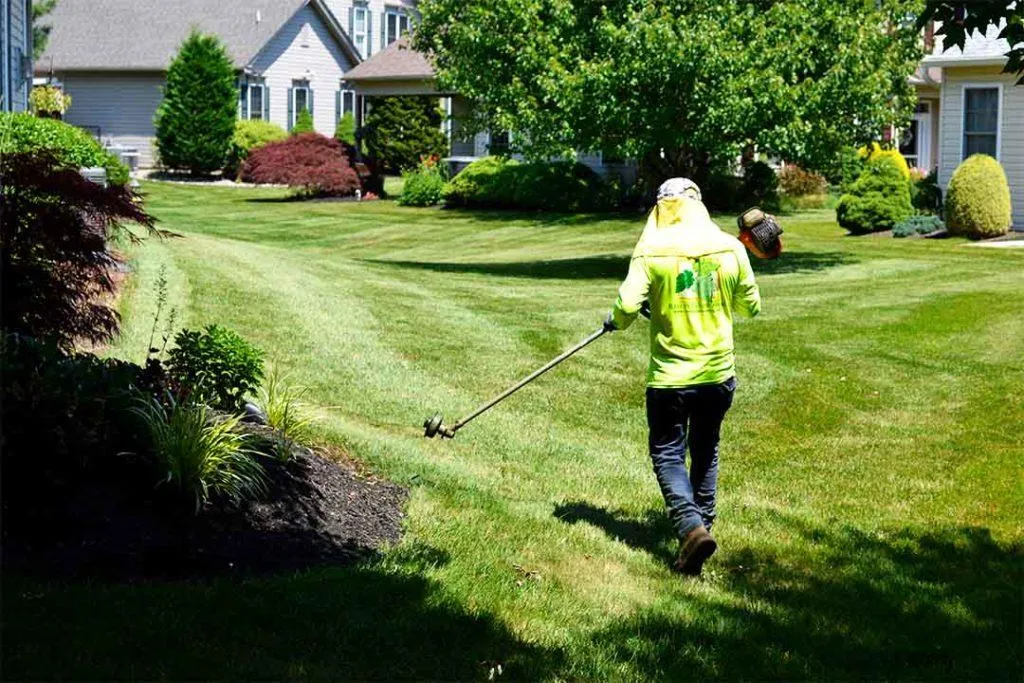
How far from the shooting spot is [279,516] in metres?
6.57

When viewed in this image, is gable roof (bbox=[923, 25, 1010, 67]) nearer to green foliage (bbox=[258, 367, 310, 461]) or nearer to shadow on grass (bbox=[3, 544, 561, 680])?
green foliage (bbox=[258, 367, 310, 461])

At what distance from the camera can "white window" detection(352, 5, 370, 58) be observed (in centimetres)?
5369

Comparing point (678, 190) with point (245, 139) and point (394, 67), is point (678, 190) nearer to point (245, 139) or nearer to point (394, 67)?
point (394, 67)

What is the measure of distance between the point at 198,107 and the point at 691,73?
26196mm

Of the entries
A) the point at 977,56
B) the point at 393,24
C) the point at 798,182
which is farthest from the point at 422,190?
the point at 393,24

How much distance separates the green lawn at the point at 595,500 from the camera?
17.6 feet

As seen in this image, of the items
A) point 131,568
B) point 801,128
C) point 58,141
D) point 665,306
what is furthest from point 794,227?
point 131,568

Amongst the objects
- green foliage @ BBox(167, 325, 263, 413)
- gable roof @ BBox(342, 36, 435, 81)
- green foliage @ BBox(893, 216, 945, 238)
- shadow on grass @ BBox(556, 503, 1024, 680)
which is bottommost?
shadow on grass @ BBox(556, 503, 1024, 680)

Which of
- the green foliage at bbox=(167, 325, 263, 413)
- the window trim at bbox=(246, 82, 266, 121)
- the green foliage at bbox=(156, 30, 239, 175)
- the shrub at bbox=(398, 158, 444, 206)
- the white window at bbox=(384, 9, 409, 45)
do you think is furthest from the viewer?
the white window at bbox=(384, 9, 409, 45)

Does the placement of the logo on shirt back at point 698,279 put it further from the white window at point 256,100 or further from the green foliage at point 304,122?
the white window at point 256,100

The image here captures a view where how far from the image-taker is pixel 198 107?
42.0 m

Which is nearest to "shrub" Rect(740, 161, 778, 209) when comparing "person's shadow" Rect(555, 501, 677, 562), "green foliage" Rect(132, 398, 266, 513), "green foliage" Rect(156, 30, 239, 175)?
"green foliage" Rect(156, 30, 239, 175)

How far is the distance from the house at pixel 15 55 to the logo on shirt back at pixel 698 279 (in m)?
14.3

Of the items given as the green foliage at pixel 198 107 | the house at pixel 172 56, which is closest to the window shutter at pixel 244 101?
the house at pixel 172 56
